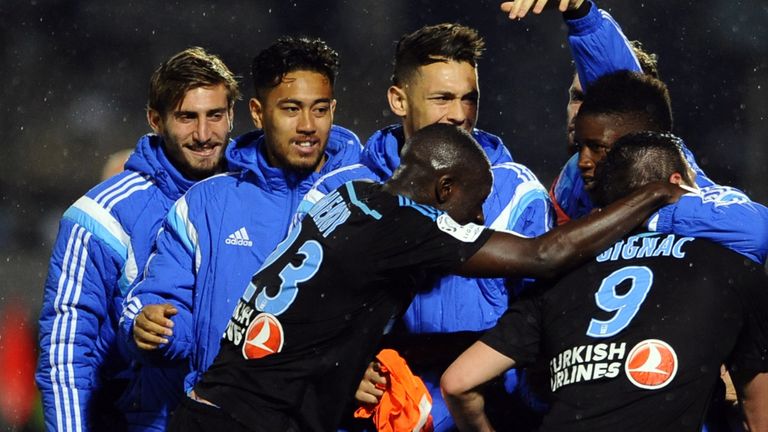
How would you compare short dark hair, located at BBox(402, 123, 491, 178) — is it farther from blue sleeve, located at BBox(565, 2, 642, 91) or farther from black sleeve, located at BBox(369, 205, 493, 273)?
blue sleeve, located at BBox(565, 2, 642, 91)

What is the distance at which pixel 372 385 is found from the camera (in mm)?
3801

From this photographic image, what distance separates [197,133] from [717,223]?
7.72 feet

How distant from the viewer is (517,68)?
9.44 metres

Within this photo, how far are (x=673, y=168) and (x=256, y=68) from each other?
179 cm

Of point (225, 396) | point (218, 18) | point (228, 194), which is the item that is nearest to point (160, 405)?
point (228, 194)

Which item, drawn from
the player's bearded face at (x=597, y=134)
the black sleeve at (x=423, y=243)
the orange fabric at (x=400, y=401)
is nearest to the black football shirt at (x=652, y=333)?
the black sleeve at (x=423, y=243)

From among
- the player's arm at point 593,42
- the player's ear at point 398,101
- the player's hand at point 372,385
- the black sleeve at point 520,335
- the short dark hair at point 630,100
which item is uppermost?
the player's arm at point 593,42

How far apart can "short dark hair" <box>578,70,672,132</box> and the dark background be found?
466 cm

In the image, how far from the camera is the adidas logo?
14.4 ft

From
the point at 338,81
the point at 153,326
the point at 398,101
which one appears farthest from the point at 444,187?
the point at 338,81

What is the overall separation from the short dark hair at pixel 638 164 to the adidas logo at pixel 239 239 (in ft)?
4.37

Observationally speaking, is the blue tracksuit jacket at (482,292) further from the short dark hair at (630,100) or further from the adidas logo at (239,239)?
the adidas logo at (239,239)

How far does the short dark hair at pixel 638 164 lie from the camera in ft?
12.0

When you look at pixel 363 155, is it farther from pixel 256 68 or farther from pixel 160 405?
pixel 160 405
